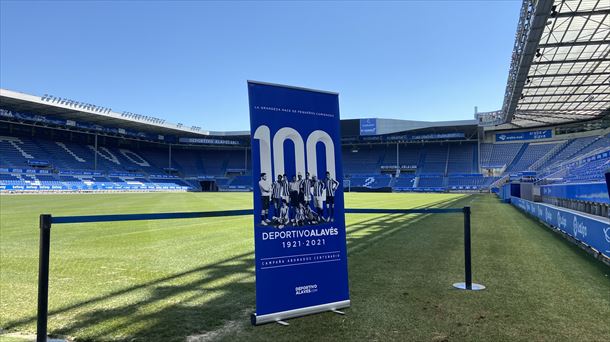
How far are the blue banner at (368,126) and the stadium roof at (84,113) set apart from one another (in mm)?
31770

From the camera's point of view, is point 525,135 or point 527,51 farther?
point 525,135

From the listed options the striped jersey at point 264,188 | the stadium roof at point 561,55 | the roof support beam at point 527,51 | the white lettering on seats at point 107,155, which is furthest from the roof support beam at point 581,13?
the white lettering on seats at point 107,155

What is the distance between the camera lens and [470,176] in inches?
2714

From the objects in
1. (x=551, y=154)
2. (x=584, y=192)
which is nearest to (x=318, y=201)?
(x=584, y=192)

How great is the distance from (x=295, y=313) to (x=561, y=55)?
82.3 feet

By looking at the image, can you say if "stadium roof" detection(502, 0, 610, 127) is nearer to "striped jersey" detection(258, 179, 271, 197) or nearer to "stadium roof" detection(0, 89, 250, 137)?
"striped jersey" detection(258, 179, 271, 197)

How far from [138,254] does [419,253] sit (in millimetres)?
5705

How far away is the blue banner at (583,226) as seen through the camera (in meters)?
7.50

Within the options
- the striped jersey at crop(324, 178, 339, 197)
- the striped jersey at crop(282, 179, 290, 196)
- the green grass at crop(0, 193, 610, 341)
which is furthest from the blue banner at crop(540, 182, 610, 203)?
the striped jersey at crop(282, 179, 290, 196)

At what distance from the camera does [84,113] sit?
192ft

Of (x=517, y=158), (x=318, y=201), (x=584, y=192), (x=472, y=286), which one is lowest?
(x=472, y=286)

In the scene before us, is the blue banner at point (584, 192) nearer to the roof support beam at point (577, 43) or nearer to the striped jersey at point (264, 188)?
the roof support beam at point (577, 43)

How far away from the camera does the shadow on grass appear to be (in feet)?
12.9

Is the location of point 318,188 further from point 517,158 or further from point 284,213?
point 517,158
